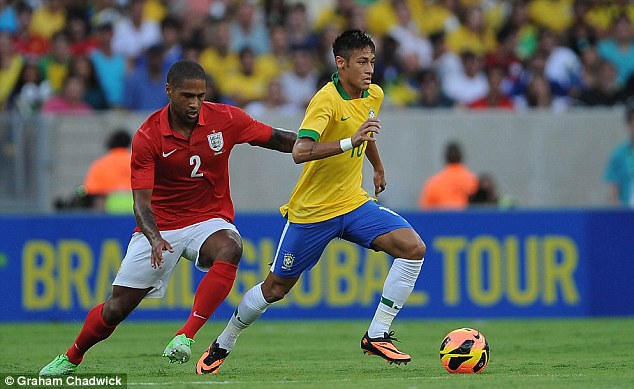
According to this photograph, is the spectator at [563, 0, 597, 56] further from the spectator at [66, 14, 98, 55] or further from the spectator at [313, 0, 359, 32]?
the spectator at [66, 14, 98, 55]

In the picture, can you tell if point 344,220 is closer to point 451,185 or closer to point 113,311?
point 113,311

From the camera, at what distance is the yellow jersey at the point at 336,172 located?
31.0 feet

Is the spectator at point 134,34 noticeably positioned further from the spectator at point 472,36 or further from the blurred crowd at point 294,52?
the spectator at point 472,36

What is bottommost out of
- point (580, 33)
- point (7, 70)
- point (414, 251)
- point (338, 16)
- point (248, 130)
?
point (414, 251)

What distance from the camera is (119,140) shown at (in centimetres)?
1580

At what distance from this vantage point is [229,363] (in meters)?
Result: 10.3

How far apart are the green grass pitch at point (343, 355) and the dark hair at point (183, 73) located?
211 cm

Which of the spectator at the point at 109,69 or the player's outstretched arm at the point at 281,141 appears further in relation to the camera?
the spectator at the point at 109,69

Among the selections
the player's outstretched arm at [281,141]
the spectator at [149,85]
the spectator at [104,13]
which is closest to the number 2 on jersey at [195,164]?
the player's outstretched arm at [281,141]

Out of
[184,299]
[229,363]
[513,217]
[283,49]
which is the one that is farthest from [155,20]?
[229,363]

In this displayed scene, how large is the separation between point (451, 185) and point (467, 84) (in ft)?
8.21

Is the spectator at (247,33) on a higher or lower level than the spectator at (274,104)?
higher

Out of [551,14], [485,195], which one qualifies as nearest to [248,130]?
[485,195]

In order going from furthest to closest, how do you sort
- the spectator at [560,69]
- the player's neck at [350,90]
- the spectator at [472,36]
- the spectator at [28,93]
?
the spectator at [472,36], the spectator at [560,69], the spectator at [28,93], the player's neck at [350,90]
